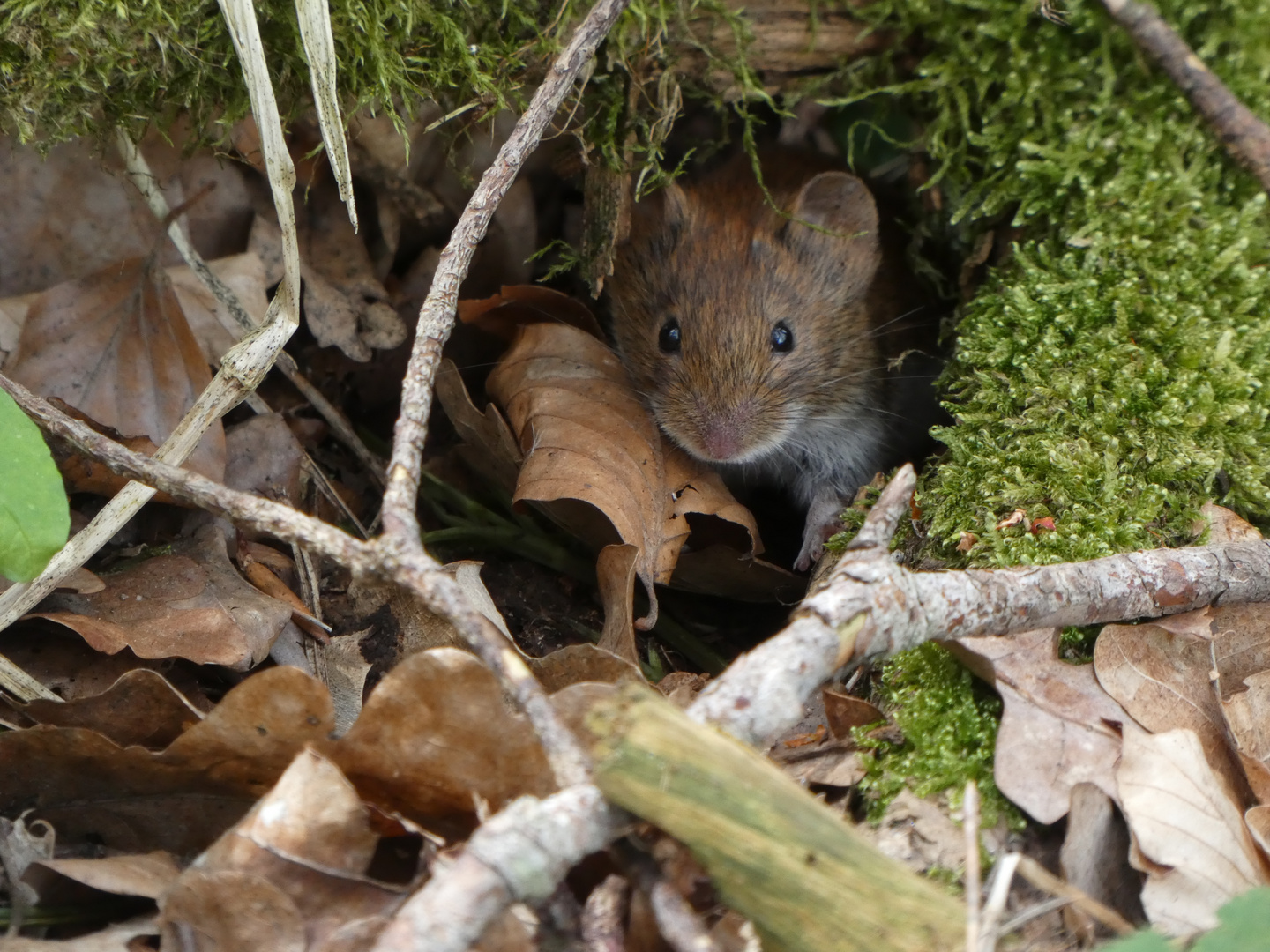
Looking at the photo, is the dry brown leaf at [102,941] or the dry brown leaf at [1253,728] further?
the dry brown leaf at [1253,728]

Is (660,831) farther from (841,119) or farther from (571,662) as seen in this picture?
(841,119)

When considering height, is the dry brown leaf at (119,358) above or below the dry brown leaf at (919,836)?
above

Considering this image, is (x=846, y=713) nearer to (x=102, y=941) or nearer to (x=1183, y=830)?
(x=1183, y=830)

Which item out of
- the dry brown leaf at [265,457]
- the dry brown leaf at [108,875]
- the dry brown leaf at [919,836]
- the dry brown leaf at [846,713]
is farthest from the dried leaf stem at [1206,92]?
the dry brown leaf at [108,875]

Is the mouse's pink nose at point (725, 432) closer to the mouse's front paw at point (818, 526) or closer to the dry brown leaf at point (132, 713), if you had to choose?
the mouse's front paw at point (818, 526)

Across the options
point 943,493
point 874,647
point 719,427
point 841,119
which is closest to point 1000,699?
point 874,647

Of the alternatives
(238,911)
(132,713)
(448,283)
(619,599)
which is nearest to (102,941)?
(238,911)
